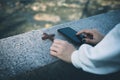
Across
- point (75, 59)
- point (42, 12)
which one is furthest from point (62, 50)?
point (42, 12)

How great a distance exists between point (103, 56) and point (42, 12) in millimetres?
3643

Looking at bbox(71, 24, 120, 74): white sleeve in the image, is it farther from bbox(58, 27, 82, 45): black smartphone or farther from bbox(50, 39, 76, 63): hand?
bbox(58, 27, 82, 45): black smartphone

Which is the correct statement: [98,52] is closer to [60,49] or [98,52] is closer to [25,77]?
[60,49]

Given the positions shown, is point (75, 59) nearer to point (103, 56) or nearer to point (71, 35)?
point (103, 56)

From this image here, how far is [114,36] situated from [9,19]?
3323mm

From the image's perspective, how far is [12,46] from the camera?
214cm

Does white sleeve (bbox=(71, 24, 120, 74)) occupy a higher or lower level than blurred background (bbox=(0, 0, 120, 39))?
higher

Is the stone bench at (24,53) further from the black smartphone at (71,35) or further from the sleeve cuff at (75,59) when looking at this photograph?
the sleeve cuff at (75,59)

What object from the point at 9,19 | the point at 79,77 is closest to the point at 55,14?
the point at 9,19

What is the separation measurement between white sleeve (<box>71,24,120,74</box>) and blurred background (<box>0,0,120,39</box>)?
2618 millimetres

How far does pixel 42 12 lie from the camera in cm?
507

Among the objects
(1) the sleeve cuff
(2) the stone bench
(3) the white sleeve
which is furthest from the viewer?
(2) the stone bench

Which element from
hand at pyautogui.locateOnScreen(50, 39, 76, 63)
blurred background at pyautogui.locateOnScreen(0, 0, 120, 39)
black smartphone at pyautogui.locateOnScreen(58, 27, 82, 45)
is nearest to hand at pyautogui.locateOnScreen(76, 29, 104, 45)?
black smartphone at pyautogui.locateOnScreen(58, 27, 82, 45)

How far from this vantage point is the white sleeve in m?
1.54
